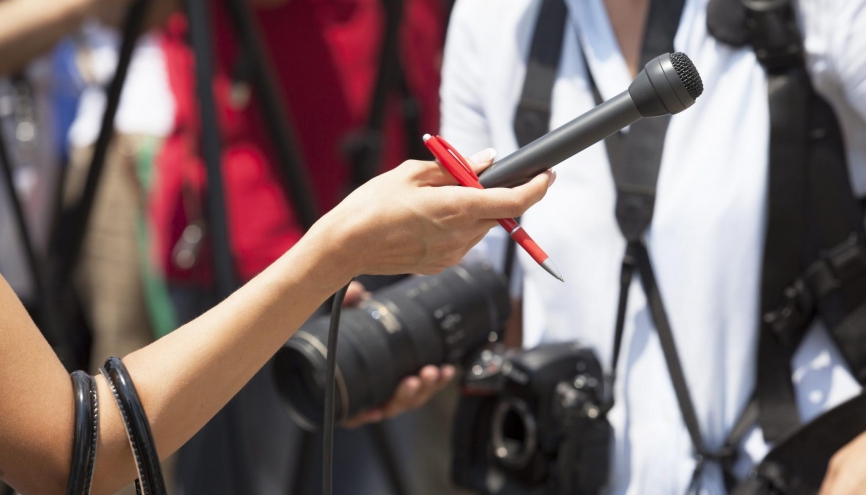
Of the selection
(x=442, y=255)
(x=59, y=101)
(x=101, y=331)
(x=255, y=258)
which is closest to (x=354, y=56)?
(x=255, y=258)

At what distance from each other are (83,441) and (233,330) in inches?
5.6

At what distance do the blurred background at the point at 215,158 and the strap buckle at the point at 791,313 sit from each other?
83cm

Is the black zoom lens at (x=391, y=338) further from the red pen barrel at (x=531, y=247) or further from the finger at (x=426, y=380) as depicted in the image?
the red pen barrel at (x=531, y=247)

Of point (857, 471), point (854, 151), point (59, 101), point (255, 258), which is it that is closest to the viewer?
point (857, 471)

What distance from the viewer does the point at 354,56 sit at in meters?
1.91

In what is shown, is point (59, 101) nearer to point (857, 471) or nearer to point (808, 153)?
point (808, 153)

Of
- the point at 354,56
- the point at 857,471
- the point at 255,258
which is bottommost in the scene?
the point at 857,471

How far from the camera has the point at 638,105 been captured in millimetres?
730

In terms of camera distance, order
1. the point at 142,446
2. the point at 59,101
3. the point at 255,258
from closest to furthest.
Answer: the point at 142,446
the point at 255,258
the point at 59,101

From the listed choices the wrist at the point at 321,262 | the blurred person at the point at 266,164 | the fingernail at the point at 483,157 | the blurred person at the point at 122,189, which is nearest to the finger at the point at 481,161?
the fingernail at the point at 483,157

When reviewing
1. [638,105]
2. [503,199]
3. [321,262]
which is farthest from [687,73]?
[321,262]

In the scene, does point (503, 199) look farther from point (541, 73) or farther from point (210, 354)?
point (541, 73)

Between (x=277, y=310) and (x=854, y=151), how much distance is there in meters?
0.64

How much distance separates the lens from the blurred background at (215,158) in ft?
5.70
